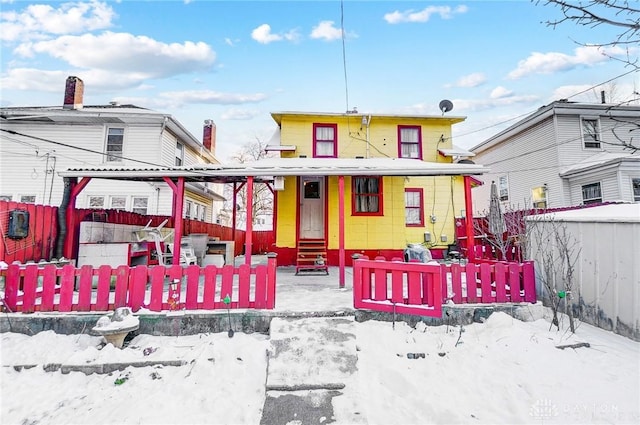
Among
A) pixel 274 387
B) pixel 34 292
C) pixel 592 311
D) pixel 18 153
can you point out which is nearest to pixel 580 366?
pixel 592 311

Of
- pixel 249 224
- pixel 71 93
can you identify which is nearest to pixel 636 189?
pixel 249 224

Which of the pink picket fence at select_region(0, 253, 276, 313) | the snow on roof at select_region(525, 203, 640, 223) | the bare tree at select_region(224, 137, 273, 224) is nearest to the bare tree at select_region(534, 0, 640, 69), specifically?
the snow on roof at select_region(525, 203, 640, 223)

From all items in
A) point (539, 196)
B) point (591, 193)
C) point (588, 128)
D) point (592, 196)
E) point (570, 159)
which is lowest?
point (592, 196)

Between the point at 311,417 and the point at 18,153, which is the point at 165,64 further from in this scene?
the point at 311,417

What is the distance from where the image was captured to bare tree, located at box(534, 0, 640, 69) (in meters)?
2.56

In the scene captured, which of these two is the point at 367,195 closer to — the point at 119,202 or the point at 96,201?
the point at 119,202

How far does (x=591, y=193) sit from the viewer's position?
12555 mm

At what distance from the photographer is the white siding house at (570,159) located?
1159cm

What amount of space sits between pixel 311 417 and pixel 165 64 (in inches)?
728

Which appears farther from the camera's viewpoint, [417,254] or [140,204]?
[140,204]

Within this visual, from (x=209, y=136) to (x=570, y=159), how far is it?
20364mm

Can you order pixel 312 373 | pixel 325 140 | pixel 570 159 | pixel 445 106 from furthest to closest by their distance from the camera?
pixel 570 159 < pixel 445 106 < pixel 325 140 < pixel 312 373

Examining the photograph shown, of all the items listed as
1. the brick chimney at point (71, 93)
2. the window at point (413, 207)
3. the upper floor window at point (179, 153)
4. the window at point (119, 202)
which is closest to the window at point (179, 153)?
the upper floor window at point (179, 153)

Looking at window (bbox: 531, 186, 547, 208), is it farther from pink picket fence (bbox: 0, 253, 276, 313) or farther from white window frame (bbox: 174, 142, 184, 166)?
white window frame (bbox: 174, 142, 184, 166)
